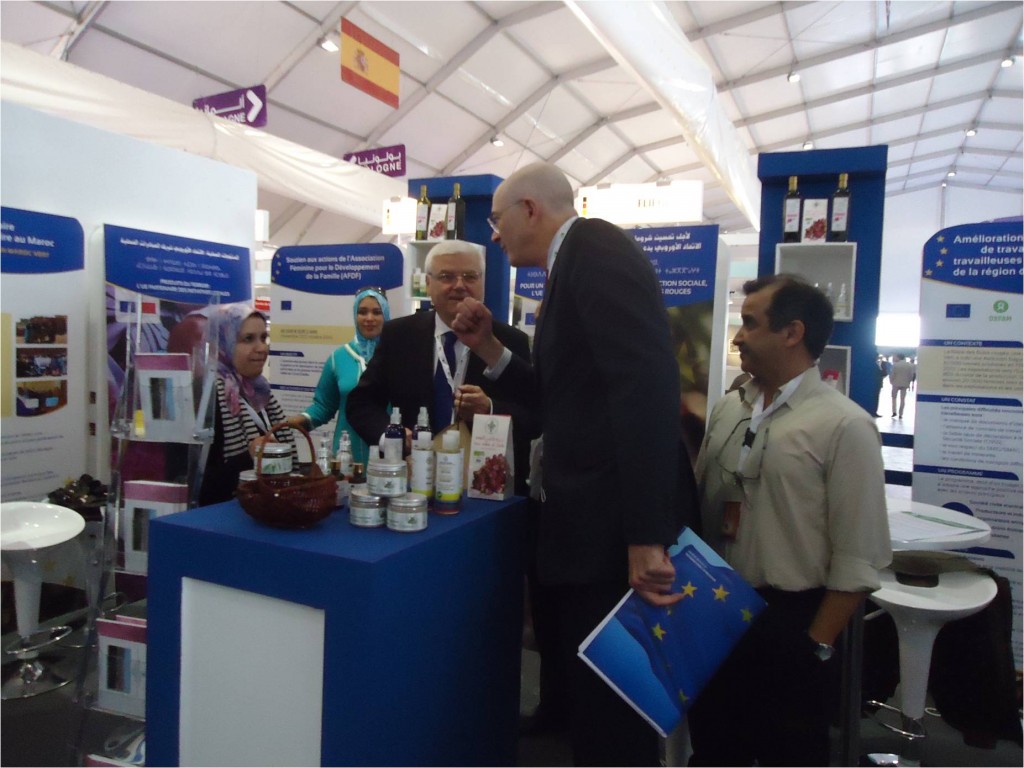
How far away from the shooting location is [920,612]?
2080mm

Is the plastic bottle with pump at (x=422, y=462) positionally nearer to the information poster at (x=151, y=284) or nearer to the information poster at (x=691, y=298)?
the information poster at (x=151, y=284)

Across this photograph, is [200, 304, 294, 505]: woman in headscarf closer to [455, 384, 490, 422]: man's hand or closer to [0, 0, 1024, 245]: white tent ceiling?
[455, 384, 490, 422]: man's hand

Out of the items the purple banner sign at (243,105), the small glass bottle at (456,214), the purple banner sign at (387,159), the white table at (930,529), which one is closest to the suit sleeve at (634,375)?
the white table at (930,529)

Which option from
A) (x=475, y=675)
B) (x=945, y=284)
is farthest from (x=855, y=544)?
(x=945, y=284)

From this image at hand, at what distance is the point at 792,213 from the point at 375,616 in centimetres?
315

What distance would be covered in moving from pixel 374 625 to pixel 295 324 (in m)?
3.96

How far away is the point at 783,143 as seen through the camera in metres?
12.4

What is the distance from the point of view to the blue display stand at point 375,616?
1247 mm

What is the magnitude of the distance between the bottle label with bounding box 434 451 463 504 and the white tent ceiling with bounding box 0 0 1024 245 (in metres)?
2.86

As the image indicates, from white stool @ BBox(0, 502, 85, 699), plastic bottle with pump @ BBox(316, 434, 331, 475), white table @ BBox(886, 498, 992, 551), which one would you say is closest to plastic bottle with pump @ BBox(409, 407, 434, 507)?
plastic bottle with pump @ BBox(316, 434, 331, 475)

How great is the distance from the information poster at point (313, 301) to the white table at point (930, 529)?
129 inches

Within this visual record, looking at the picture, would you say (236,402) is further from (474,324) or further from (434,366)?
(474,324)

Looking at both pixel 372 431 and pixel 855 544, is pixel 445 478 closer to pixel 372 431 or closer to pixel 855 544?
pixel 372 431

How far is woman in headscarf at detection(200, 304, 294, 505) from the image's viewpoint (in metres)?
2.42
